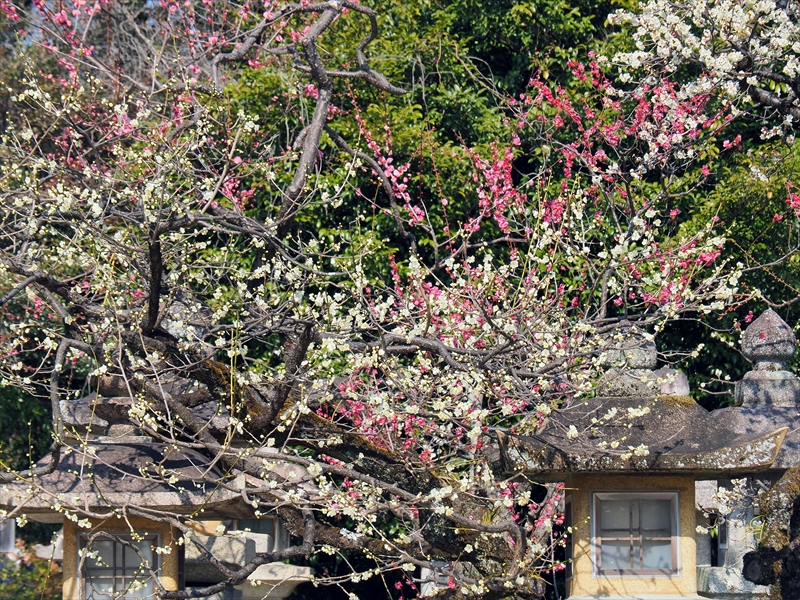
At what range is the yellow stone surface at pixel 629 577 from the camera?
16.2ft

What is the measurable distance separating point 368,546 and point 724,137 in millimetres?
5786

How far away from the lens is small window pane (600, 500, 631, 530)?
5066 mm

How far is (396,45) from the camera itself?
958 cm

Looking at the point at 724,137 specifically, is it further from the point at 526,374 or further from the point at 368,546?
the point at 368,546

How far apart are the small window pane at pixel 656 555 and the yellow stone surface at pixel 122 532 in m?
2.78

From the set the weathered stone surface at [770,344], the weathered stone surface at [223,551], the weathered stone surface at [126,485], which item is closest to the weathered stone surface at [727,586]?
the weathered stone surface at [770,344]

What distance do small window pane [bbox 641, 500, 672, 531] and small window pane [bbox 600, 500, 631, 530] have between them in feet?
0.28

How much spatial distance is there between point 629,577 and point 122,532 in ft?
9.97

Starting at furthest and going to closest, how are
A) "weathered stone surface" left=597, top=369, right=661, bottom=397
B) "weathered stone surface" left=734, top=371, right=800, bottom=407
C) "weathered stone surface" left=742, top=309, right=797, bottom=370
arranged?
"weathered stone surface" left=742, top=309, right=797, bottom=370 → "weathered stone surface" left=734, top=371, right=800, bottom=407 → "weathered stone surface" left=597, top=369, right=661, bottom=397

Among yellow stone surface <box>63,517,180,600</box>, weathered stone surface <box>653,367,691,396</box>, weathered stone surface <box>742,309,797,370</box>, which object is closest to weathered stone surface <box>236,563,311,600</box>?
yellow stone surface <box>63,517,180,600</box>

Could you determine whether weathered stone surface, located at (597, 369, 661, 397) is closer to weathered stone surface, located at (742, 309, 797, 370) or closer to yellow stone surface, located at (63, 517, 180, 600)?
weathered stone surface, located at (742, 309, 797, 370)

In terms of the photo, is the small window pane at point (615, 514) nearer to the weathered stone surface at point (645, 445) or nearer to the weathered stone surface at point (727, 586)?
the weathered stone surface at point (645, 445)

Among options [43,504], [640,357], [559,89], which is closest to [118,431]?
[43,504]

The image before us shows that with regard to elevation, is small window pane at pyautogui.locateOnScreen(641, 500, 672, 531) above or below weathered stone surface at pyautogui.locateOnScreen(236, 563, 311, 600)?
above
